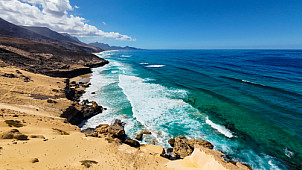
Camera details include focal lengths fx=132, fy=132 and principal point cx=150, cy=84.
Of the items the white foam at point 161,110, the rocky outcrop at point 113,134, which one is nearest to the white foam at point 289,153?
the white foam at point 161,110

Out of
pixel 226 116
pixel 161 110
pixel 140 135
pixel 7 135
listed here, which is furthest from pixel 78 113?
pixel 226 116

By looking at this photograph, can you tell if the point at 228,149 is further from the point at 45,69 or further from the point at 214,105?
the point at 45,69

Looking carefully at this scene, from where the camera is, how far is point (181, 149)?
41.8 feet

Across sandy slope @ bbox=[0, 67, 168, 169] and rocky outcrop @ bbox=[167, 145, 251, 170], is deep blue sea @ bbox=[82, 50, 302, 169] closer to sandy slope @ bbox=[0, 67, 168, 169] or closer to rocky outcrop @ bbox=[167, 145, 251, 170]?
rocky outcrop @ bbox=[167, 145, 251, 170]

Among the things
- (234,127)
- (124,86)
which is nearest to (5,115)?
(124,86)

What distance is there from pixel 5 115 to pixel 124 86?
22.0 m

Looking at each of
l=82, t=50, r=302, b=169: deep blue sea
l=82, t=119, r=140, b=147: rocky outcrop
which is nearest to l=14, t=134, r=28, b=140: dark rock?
l=82, t=119, r=140, b=147: rocky outcrop

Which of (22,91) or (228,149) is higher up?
(22,91)

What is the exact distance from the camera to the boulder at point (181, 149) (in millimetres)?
12375

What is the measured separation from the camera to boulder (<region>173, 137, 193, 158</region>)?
12375 millimetres

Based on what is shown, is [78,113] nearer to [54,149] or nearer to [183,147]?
[54,149]

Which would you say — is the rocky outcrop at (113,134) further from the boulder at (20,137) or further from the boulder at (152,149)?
the boulder at (20,137)

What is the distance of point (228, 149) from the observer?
13547 mm

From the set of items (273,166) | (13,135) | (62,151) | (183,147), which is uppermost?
(13,135)
